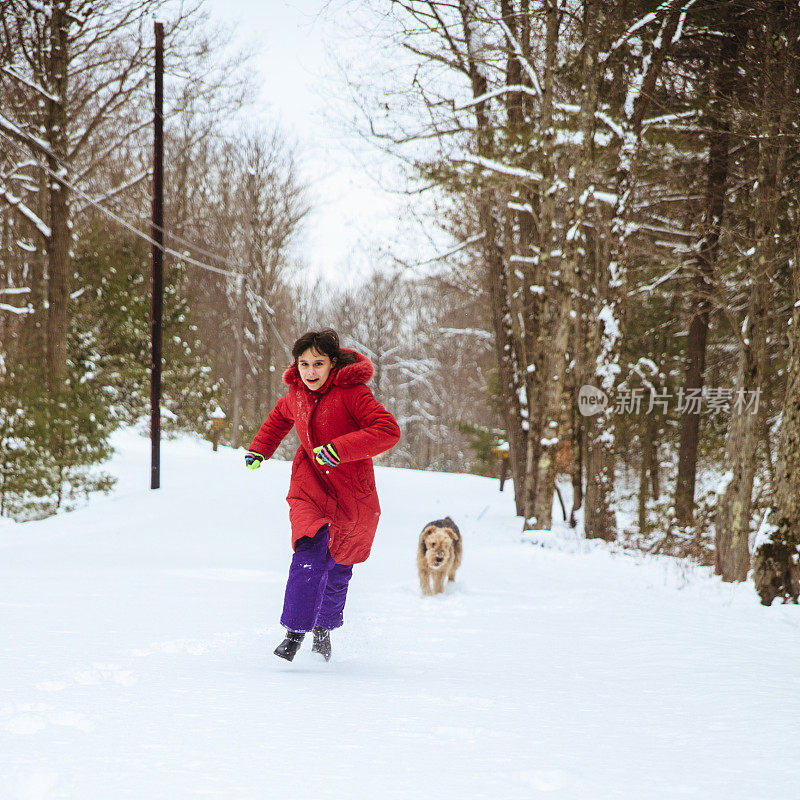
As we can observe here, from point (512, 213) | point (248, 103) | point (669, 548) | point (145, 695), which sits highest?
point (248, 103)

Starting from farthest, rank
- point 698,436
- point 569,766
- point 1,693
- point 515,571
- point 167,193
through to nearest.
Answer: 1. point 167,193
2. point 698,436
3. point 515,571
4. point 1,693
5. point 569,766

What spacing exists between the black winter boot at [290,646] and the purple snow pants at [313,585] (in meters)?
0.03

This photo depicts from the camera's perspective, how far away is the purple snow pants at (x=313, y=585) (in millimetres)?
4250

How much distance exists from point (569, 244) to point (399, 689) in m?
9.47

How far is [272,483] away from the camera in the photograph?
17969mm

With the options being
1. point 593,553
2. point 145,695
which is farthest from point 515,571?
point 145,695

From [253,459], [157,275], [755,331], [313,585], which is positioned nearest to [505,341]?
[755,331]

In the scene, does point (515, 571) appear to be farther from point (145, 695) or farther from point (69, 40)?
point (69, 40)

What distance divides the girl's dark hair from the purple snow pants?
92cm

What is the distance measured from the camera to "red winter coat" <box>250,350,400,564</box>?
14.3ft

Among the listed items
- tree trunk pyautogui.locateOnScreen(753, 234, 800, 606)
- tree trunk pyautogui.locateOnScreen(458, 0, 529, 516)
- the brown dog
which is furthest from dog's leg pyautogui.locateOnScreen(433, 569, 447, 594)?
tree trunk pyautogui.locateOnScreen(458, 0, 529, 516)

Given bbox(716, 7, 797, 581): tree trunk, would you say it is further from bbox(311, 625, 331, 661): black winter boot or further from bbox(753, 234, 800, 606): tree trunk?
bbox(311, 625, 331, 661): black winter boot

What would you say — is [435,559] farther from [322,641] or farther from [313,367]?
[313,367]

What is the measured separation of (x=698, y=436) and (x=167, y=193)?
69.8 feet
